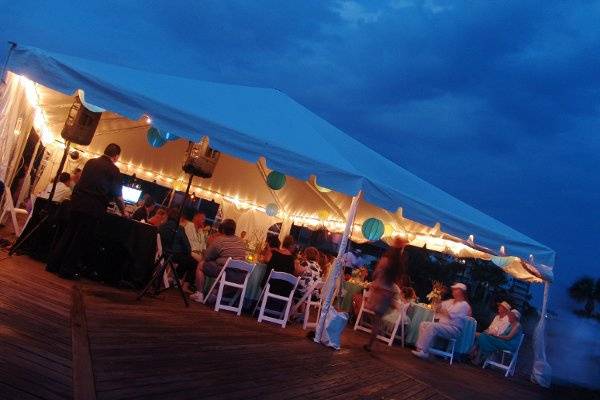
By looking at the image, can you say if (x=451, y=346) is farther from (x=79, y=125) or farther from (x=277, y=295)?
(x=79, y=125)

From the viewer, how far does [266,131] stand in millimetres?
6215

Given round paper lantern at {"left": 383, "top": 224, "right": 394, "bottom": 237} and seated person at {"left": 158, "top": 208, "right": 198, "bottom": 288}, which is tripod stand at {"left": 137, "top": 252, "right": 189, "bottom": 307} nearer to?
seated person at {"left": 158, "top": 208, "right": 198, "bottom": 288}

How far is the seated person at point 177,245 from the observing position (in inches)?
293

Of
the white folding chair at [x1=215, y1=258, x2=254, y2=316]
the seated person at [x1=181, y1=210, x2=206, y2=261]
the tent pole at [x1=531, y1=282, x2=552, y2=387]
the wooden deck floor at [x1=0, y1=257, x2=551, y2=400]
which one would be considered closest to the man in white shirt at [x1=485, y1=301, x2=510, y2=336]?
the tent pole at [x1=531, y1=282, x2=552, y2=387]

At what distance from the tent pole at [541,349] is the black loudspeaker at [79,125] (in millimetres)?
8468

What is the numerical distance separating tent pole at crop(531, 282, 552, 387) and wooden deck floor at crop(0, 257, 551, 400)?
2.63 metres

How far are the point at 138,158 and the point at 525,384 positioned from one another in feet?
33.5

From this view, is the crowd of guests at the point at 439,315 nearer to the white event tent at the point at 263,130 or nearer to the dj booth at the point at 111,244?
the white event tent at the point at 263,130

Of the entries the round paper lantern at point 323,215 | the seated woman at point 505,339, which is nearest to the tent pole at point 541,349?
the seated woman at point 505,339

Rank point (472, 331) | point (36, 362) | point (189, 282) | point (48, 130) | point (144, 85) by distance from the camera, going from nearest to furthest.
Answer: point (36, 362), point (144, 85), point (189, 282), point (472, 331), point (48, 130)

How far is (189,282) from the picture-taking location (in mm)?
9188

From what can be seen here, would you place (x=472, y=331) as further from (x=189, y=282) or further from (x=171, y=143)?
(x=171, y=143)

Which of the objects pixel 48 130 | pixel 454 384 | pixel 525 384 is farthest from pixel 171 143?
pixel 525 384

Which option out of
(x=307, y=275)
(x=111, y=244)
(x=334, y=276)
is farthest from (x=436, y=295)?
(x=111, y=244)
